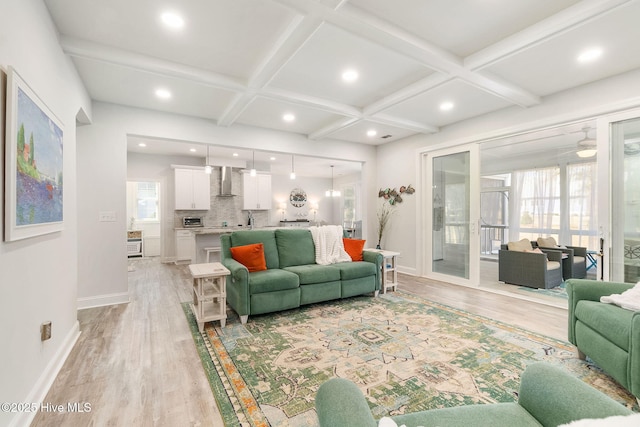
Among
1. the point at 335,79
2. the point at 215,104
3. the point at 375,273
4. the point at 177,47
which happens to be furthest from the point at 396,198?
the point at 177,47

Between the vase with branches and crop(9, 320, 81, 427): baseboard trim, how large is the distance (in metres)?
4.82

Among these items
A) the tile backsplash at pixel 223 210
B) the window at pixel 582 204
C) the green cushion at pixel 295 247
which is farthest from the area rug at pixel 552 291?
the tile backsplash at pixel 223 210

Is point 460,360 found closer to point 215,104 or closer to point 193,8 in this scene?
point 193,8

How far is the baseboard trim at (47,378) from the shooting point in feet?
5.16

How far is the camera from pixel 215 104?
12.8 ft

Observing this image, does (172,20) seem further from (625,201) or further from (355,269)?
(625,201)

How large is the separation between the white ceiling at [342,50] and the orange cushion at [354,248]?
6.09 feet

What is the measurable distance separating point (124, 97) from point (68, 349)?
9.30 ft

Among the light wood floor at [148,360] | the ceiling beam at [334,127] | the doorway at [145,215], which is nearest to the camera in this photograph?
the light wood floor at [148,360]

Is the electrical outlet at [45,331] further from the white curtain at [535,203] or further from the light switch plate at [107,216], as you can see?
the white curtain at [535,203]

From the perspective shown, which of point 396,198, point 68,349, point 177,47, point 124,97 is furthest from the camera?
point 396,198

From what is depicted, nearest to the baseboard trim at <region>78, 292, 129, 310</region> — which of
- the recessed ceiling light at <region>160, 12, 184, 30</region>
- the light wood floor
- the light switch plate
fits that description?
the light wood floor

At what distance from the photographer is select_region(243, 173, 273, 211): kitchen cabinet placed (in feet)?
25.7

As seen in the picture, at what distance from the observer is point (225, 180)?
24.5 feet
